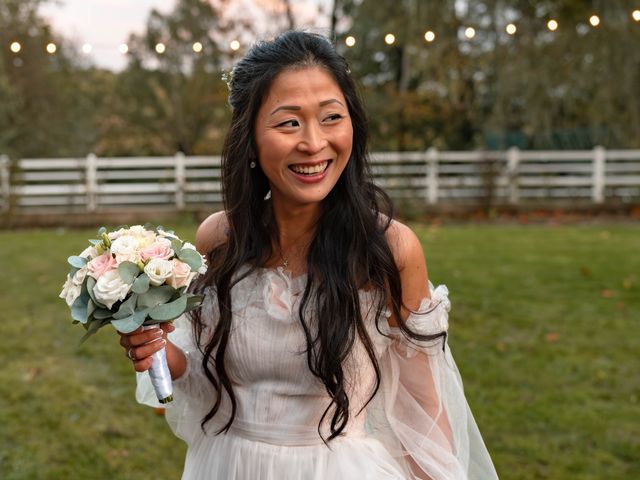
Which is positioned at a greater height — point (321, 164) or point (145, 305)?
A: point (321, 164)

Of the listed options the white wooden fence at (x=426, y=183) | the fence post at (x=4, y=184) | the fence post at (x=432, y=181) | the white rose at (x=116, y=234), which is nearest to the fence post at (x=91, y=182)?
the white wooden fence at (x=426, y=183)

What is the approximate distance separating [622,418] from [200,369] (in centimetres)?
333

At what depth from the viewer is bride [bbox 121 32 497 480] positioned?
2080mm

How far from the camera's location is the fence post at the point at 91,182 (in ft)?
48.6

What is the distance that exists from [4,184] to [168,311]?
13.5 m

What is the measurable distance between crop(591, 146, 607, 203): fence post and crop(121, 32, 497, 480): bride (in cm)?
1415

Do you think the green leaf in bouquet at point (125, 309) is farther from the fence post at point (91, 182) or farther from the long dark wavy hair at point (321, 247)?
the fence post at point (91, 182)

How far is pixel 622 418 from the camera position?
4746 millimetres

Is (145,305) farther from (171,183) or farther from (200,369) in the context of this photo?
(171,183)

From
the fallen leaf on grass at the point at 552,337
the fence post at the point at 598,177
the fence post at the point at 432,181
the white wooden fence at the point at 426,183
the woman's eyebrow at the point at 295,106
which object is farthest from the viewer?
the fence post at the point at 598,177

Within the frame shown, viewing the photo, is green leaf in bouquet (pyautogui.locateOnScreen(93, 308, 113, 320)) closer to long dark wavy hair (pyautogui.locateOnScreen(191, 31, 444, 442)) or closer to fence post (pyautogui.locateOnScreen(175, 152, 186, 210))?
long dark wavy hair (pyautogui.locateOnScreen(191, 31, 444, 442))

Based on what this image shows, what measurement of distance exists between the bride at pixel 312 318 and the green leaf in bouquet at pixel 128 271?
0.18 metres

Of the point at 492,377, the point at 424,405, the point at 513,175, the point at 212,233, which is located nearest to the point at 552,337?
the point at 492,377

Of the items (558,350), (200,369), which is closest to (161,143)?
(558,350)
